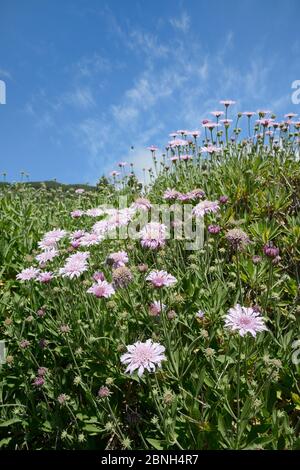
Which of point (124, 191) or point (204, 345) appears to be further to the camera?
point (124, 191)

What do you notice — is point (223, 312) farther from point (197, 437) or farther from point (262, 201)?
point (262, 201)

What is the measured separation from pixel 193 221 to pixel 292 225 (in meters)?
1.08

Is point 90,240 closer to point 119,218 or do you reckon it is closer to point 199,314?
point 119,218

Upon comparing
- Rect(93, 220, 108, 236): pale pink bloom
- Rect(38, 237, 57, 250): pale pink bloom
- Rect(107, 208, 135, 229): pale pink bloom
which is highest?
Rect(107, 208, 135, 229): pale pink bloom

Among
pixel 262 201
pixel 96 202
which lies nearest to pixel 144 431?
pixel 262 201

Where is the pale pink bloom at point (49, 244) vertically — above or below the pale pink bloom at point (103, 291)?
above

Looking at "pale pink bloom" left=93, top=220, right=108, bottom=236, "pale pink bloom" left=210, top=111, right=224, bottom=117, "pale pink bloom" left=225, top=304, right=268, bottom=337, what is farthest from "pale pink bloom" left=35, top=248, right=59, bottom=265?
"pale pink bloom" left=210, top=111, right=224, bottom=117

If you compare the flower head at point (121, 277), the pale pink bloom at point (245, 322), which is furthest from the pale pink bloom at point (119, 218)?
the pale pink bloom at point (245, 322)

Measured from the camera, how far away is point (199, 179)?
6.08 meters

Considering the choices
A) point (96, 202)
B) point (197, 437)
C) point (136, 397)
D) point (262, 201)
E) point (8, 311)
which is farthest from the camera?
point (96, 202)

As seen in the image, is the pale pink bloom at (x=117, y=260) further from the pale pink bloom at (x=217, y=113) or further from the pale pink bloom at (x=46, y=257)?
the pale pink bloom at (x=217, y=113)

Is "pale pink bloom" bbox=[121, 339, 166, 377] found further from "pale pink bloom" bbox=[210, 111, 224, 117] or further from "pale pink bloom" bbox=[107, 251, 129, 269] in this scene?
"pale pink bloom" bbox=[210, 111, 224, 117]

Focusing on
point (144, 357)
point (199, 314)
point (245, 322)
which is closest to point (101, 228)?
point (199, 314)
